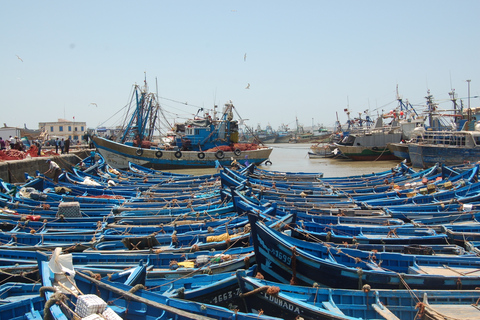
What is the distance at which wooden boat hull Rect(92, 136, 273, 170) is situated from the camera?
115ft

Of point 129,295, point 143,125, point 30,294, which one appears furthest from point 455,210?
point 143,125

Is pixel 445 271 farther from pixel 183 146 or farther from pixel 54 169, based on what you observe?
pixel 183 146

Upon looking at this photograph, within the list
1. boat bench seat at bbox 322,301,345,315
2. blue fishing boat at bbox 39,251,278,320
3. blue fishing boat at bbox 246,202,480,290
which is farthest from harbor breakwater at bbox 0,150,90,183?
boat bench seat at bbox 322,301,345,315

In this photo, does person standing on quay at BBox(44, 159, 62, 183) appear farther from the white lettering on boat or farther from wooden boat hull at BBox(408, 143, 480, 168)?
wooden boat hull at BBox(408, 143, 480, 168)

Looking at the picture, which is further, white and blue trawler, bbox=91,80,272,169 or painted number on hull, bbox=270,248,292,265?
white and blue trawler, bbox=91,80,272,169

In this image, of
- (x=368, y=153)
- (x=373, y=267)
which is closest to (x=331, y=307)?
(x=373, y=267)

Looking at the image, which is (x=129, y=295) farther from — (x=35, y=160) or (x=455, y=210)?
(x=35, y=160)

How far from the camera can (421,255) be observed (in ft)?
28.5

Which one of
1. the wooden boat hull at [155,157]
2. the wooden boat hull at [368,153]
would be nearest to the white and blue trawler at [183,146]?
the wooden boat hull at [155,157]

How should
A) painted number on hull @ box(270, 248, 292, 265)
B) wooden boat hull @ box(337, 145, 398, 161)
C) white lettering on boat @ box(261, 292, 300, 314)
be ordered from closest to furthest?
white lettering on boat @ box(261, 292, 300, 314) → painted number on hull @ box(270, 248, 292, 265) → wooden boat hull @ box(337, 145, 398, 161)

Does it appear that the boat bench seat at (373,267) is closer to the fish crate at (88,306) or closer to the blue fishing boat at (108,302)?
the blue fishing boat at (108,302)

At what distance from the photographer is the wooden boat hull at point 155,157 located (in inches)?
1382

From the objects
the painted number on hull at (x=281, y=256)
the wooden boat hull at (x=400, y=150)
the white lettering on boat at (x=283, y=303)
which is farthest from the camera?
the wooden boat hull at (x=400, y=150)

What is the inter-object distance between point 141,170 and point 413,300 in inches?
880
